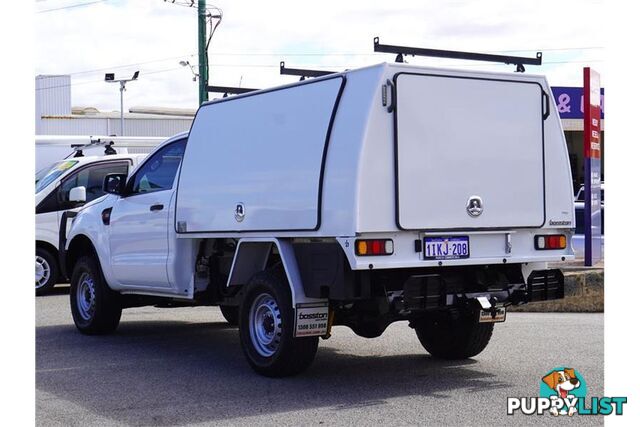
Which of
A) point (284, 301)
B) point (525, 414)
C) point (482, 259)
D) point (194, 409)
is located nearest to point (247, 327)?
point (284, 301)

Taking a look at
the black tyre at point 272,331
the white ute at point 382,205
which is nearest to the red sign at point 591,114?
the white ute at point 382,205

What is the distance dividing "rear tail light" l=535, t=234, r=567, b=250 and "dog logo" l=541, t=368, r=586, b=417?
109cm

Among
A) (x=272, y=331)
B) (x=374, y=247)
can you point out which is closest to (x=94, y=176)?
(x=272, y=331)

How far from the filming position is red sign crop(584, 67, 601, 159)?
671 inches

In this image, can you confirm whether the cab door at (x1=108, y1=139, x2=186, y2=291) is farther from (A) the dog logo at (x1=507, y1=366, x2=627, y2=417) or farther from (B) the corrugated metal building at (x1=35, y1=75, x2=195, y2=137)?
(B) the corrugated metal building at (x1=35, y1=75, x2=195, y2=137)

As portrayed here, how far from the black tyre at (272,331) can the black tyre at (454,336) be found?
4.33 feet

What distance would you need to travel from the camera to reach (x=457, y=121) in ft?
28.0

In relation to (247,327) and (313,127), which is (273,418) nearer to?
(247,327)

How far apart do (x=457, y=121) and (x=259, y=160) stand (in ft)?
5.91

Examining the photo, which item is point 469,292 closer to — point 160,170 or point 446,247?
point 446,247

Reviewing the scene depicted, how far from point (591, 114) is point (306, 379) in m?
10.1

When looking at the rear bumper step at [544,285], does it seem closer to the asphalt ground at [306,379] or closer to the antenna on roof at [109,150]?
the asphalt ground at [306,379]

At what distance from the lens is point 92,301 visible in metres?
11.9

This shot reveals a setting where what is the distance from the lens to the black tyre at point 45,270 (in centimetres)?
1644
